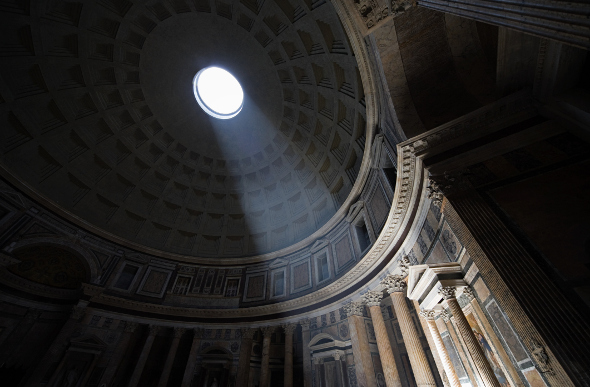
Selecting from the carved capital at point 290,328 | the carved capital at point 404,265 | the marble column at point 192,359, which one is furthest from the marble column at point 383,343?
the marble column at point 192,359

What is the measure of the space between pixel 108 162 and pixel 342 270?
1809cm

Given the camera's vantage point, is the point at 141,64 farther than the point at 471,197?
Yes

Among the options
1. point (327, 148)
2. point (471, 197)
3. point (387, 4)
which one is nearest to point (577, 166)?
point (471, 197)

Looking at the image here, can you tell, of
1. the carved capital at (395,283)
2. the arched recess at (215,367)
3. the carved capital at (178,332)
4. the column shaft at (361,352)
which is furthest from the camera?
the carved capital at (178,332)

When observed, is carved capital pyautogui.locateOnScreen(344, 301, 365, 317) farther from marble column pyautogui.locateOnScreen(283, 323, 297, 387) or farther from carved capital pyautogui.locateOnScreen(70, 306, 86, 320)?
carved capital pyautogui.locateOnScreen(70, 306, 86, 320)

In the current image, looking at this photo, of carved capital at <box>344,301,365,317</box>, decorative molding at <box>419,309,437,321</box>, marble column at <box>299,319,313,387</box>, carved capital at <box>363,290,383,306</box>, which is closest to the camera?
decorative molding at <box>419,309,437,321</box>

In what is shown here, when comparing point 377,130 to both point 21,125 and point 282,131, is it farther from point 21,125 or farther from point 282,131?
point 21,125

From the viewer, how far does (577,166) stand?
16.4 feet

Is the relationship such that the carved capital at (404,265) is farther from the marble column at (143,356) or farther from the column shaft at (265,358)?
the marble column at (143,356)

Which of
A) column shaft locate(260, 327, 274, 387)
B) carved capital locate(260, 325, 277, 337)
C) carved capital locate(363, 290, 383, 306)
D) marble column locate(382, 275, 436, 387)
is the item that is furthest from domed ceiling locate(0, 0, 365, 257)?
marble column locate(382, 275, 436, 387)

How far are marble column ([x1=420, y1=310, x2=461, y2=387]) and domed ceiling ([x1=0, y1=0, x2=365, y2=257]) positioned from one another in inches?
350

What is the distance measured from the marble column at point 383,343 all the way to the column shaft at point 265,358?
6805 mm

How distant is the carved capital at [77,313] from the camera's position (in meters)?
12.8

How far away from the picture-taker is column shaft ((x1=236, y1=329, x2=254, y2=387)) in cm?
1276
